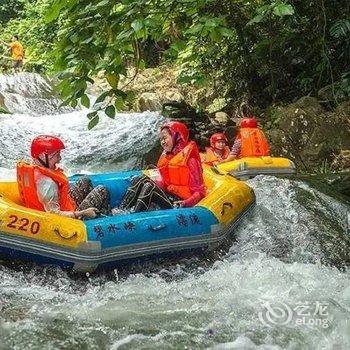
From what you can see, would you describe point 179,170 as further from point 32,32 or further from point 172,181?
point 32,32

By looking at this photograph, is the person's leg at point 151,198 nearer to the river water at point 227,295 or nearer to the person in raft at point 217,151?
the river water at point 227,295

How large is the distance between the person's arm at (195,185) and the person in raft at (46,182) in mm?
912

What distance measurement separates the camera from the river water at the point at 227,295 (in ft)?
A: 11.8

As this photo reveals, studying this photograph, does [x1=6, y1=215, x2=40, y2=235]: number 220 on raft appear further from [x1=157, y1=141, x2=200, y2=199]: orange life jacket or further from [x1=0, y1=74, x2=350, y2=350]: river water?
[x1=157, y1=141, x2=200, y2=199]: orange life jacket

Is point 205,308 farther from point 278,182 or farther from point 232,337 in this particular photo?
point 278,182

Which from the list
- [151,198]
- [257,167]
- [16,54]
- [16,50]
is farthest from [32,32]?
[151,198]

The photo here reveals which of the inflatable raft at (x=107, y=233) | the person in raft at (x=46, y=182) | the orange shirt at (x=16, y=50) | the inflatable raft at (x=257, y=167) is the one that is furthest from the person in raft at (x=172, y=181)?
the orange shirt at (x=16, y=50)

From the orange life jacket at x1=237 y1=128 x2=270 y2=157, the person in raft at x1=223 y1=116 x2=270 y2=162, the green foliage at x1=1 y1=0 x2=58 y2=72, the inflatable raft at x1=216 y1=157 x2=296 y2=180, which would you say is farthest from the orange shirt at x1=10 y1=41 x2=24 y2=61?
the inflatable raft at x1=216 y1=157 x2=296 y2=180

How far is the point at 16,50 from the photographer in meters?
16.1

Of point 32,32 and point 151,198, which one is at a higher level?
point 151,198

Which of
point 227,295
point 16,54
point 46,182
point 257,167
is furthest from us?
A: point 16,54

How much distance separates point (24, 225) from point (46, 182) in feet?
1.22

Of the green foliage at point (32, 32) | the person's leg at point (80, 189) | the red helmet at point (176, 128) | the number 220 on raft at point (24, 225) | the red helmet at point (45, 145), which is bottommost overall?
the green foliage at point (32, 32)

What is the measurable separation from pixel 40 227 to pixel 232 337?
175cm
